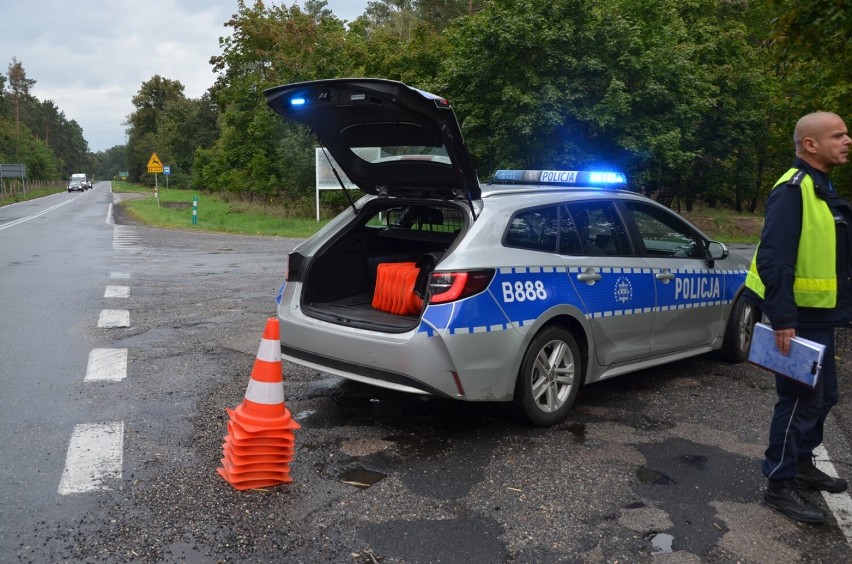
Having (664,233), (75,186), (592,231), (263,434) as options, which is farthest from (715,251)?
(75,186)

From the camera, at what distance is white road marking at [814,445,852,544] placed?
379 cm

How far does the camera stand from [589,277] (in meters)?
5.39

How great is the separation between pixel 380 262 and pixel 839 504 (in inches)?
141

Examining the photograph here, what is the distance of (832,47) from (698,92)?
19.0 meters

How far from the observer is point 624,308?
5707mm

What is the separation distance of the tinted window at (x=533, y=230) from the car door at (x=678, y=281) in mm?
945

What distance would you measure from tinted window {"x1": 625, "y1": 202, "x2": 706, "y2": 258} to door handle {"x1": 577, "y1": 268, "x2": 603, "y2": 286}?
876mm

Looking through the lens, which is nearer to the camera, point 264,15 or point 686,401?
point 686,401

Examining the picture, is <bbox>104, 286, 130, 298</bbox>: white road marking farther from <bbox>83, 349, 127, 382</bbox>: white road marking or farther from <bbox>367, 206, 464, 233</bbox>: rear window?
<bbox>367, 206, 464, 233</bbox>: rear window

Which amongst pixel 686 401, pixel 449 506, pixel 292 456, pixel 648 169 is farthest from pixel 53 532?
pixel 648 169

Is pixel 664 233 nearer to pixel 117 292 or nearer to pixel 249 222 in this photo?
pixel 117 292

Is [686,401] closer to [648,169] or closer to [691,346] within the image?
[691,346]

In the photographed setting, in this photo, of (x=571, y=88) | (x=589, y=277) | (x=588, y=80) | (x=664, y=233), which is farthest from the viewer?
(x=588, y=80)

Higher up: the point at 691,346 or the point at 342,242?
the point at 342,242
